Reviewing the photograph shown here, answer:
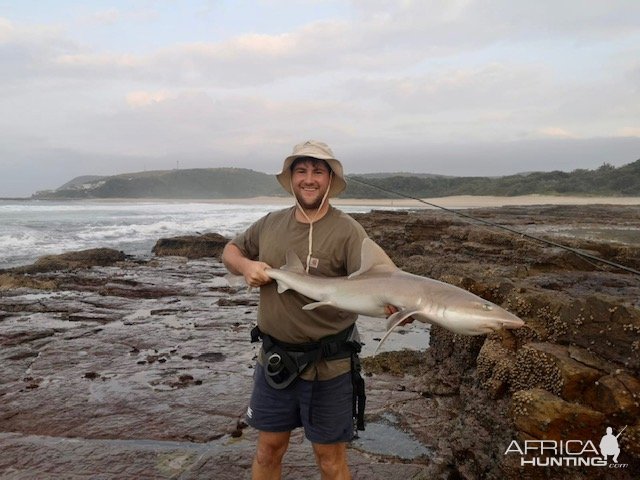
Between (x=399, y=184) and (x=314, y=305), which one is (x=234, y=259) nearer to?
(x=314, y=305)

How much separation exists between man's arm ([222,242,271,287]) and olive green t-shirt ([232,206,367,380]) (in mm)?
89

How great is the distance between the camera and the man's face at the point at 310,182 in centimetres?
343

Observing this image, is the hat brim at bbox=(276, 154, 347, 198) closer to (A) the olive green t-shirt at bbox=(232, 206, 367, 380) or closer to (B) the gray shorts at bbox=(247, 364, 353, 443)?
(A) the olive green t-shirt at bbox=(232, 206, 367, 380)

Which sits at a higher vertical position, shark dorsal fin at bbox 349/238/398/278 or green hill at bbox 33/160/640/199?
green hill at bbox 33/160/640/199

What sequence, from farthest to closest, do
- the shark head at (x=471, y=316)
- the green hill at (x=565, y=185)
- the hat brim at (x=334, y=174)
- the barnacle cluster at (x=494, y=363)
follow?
the green hill at (x=565, y=185) < the barnacle cluster at (x=494, y=363) < the hat brim at (x=334, y=174) < the shark head at (x=471, y=316)

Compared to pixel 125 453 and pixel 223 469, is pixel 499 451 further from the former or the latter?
pixel 125 453

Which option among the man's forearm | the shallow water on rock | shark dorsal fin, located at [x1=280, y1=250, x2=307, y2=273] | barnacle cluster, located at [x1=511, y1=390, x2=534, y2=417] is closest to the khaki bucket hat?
shark dorsal fin, located at [x1=280, y1=250, x2=307, y2=273]

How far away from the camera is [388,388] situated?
20.7 ft

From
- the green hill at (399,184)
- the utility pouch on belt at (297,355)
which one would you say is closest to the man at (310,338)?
the utility pouch on belt at (297,355)

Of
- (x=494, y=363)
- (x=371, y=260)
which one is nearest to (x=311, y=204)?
(x=371, y=260)

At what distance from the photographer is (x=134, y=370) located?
7211 mm

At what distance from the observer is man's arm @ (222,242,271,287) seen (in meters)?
3.42

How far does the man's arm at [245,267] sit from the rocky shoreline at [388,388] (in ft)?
6.68

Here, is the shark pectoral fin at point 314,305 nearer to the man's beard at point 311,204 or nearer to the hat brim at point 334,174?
the man's beard at point 311,204
